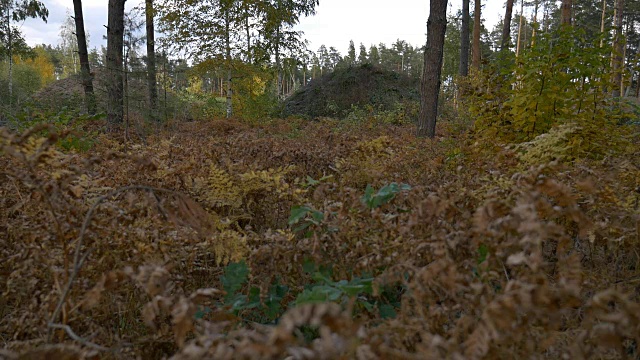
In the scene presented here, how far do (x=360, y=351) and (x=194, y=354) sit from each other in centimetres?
44

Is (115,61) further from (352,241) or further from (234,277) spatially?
(352,241)

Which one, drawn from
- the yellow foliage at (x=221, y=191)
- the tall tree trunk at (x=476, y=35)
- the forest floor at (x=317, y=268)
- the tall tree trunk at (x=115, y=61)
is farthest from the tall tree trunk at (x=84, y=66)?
the tall tree trunk at (x=476, y=35)

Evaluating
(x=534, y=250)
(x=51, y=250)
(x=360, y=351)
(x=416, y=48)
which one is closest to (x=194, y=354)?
(x=360, y=351)

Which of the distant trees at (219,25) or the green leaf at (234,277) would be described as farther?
the distant trees at (219,25)

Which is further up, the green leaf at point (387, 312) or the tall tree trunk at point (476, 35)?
the tall tree trunk at point (476, 35)

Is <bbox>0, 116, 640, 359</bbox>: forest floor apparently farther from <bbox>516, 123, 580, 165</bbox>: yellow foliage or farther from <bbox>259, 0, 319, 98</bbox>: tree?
<bbox>259, 0, 319, 98</bbox>: tree

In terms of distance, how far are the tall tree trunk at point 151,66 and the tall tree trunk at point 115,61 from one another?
0.67 meters

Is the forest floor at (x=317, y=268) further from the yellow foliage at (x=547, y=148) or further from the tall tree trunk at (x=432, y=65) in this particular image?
the tall tree trunk at (x=432, y=65)

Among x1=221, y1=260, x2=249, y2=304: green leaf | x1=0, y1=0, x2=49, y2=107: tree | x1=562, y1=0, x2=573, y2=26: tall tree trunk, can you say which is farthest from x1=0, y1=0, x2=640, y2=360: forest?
x1=0, y1=0, x2=49, y2=107: tree

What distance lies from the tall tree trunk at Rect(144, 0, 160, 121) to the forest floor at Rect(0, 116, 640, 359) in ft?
22.3

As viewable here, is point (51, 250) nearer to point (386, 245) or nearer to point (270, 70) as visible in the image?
point (386, 245)

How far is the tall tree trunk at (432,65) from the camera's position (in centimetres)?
804

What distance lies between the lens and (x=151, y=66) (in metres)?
10.1

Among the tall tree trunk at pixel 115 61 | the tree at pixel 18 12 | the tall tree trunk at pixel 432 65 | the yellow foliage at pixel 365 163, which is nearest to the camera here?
the yellow foliage at pixel 365 163
